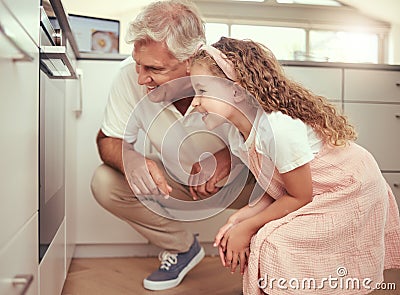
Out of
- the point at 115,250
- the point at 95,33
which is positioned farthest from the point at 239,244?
the point at 95,33

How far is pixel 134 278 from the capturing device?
178 centimetres

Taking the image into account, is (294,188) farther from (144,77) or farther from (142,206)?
(142,206)

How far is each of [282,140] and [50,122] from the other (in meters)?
0.52

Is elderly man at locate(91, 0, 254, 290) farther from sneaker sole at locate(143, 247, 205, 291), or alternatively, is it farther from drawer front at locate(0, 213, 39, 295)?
drawer front at locate(0, 213, 39, 295)

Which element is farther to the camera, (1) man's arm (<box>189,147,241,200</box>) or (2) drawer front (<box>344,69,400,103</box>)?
(2) drawer front (<box>344,69,400,103</box>)

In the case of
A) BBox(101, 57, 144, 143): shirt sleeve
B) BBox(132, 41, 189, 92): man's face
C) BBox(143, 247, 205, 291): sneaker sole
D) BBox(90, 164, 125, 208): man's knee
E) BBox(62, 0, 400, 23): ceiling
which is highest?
BBox(62, 0, 400, 23): ceiling

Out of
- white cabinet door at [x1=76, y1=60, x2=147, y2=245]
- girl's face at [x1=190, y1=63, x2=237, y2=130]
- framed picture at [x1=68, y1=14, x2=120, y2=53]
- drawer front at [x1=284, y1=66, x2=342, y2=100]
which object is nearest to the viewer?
girl's face at [x1=190, y1=63, x2=237, y2=130]

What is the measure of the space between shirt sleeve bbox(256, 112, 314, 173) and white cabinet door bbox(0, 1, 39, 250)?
52 centimetres

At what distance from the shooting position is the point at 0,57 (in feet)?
1.91

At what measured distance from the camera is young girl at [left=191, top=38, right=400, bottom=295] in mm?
1166

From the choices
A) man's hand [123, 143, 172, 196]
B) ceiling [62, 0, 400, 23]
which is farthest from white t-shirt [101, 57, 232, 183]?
ceiling [62, 0, 400, 23]

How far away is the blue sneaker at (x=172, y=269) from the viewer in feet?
5.40

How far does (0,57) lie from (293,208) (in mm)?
818

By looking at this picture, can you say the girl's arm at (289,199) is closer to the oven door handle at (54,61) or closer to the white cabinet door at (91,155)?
the oven door handle at (54,61)
